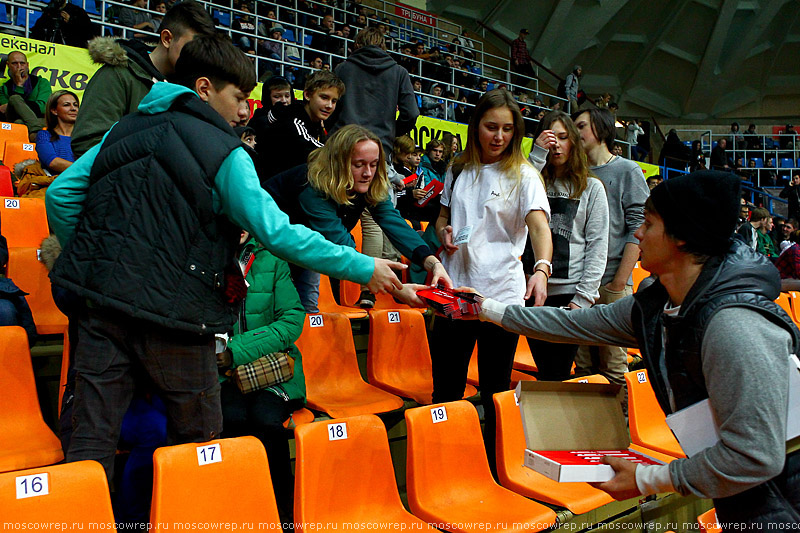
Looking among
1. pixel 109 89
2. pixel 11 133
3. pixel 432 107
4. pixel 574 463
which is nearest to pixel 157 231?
pixel 109 89

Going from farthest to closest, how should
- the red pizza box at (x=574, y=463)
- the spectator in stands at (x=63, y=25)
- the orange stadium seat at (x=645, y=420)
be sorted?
the spectator in stands at (x=63, y=25)
the orange stadium seat at (x=645, y=420)
the red pizza box at (x=574, y=463)

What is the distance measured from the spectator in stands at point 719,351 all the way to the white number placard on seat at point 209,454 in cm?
105

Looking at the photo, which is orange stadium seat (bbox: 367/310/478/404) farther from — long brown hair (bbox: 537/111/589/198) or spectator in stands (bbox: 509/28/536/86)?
spectator in stands (bbox: 509/28/536/86)

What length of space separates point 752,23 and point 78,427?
20139mm

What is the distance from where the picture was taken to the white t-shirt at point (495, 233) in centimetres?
250

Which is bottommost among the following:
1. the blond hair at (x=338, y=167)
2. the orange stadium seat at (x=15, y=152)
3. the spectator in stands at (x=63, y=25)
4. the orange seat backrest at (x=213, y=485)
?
the orange seat backrest at (x=213, y=485)

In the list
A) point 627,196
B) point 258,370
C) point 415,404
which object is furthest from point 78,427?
Result: point 627,196

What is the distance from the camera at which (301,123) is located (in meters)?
3.71

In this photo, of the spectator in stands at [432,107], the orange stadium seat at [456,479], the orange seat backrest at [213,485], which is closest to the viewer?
the orange seat backrest at [213,485]

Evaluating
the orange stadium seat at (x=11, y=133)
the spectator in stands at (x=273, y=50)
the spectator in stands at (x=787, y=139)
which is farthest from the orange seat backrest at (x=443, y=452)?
the spectator in stands at (x=787, y=139)

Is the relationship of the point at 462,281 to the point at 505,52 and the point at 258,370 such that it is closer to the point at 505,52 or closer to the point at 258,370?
the point at 258,370

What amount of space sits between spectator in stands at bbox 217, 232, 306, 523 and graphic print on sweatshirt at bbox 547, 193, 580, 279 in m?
1.15

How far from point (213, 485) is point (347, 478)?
1.54ft

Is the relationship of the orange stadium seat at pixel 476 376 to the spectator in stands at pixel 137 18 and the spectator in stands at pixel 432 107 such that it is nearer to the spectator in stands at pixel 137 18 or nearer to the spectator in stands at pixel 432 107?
the spectator in stands at pixel 137 18
